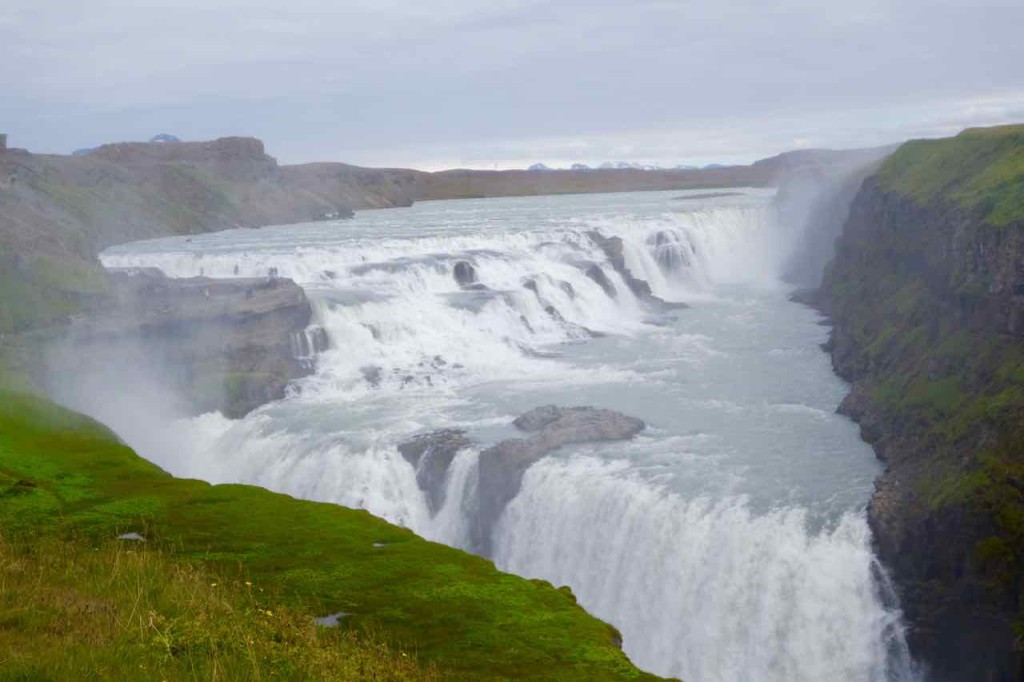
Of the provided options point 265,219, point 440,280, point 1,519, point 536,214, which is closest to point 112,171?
point 265,219

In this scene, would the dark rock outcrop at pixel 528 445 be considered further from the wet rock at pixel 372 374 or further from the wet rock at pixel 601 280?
the wet rock at pixel 601 280

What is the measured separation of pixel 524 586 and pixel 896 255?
3240 cm

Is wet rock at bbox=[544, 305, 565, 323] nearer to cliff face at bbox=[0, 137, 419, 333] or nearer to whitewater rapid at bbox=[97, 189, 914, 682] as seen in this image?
whitewater rapid at bbox=[97, 189, 914, 682]

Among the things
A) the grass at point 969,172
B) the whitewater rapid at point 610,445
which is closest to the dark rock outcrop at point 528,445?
the whitewater rapid at point 610,445

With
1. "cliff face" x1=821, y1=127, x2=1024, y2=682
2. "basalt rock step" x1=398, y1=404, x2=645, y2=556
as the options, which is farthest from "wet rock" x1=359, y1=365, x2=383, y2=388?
"cliff face" x1=821, y1=127, x2=1024, y2=682

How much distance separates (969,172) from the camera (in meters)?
36.5

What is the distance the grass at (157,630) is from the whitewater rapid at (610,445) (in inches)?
511

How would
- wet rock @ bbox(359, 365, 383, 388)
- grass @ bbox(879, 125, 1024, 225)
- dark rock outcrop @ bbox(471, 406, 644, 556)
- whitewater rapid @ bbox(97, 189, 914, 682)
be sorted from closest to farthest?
whitewater rapid @ bbox(97, 189, 914, 682) < dark rock outcrop @ bbox(471, 406, 644, 556) < grass @ bbox(879, 125, 1024, 225) < wet rock @ bbox(359, 365, 383, 388)

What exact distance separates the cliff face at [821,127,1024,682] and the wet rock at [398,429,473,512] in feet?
33.5

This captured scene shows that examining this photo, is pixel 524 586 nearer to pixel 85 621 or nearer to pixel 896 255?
pixel 85 621

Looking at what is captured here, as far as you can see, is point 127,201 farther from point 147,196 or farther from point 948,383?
point 948,383

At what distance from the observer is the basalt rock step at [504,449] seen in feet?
81.9

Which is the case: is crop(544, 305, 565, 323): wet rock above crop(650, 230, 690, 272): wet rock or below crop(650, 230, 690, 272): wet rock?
below

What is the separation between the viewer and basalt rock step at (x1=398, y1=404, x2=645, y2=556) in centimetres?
2497
